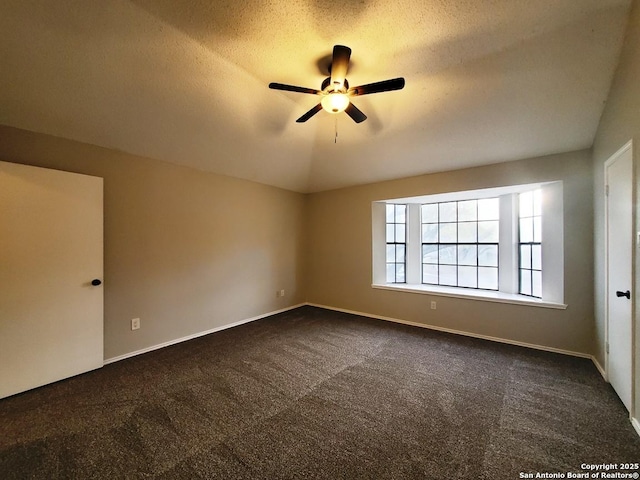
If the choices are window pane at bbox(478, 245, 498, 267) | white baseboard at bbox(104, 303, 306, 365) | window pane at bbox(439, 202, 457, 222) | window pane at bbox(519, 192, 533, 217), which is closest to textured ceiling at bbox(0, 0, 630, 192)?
window pane at bbox(519, 192, 533, 217)

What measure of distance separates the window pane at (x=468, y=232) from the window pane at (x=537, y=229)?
2.58 ft

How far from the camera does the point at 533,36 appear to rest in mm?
1961

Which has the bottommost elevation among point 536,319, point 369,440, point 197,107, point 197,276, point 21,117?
point 369,440

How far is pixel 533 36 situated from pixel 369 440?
10.4 feet

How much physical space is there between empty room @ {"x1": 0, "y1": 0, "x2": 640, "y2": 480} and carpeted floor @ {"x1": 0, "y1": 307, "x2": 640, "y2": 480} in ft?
0.06

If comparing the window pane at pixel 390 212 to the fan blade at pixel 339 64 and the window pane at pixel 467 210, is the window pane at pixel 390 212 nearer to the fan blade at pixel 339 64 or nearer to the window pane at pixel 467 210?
the window pane at pixel 467 210

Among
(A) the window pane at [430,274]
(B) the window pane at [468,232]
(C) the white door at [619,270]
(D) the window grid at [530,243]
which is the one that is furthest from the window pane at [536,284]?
(A) the window pane at [430,274]

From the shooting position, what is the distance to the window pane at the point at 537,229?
3449mm

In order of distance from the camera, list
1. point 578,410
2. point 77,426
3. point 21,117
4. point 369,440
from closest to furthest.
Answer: point 369,440, point 77,426, point 578,410, point 21,117

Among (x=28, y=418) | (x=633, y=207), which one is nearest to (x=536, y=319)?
(x=633, y=207)

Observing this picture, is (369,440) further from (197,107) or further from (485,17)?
(197,107)

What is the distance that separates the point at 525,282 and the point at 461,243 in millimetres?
1040

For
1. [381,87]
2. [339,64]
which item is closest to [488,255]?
[381,87]

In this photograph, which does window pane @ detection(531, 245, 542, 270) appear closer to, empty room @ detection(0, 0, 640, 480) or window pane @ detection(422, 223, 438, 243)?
empty room @ detection(0, 0, 640, 480)
